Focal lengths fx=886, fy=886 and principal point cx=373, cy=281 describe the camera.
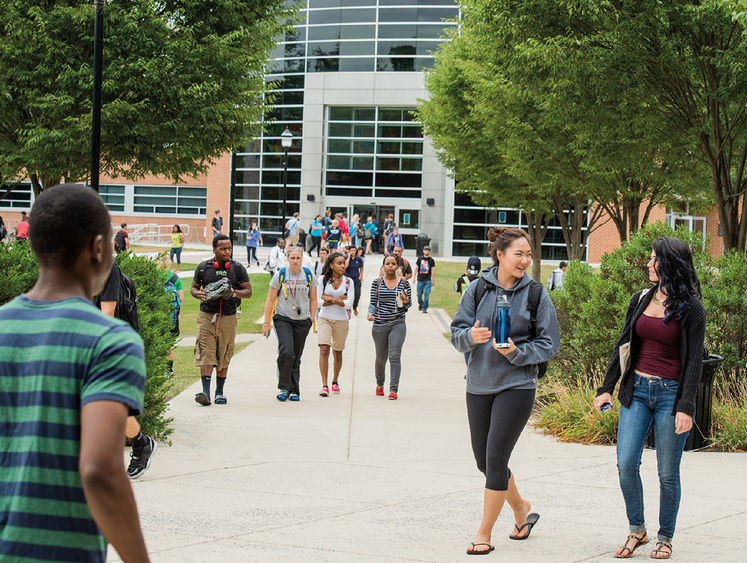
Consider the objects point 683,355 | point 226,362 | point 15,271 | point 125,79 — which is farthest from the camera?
point 125,79

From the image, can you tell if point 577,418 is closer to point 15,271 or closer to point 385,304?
point 385,304

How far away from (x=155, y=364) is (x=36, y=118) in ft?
40.8

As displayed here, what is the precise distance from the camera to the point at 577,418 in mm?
8992

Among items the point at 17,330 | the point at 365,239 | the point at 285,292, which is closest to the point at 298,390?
the point at 285,292

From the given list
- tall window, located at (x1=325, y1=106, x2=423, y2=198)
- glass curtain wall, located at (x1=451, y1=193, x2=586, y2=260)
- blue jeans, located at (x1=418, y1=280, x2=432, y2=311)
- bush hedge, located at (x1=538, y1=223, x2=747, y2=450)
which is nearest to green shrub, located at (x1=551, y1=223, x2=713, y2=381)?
bush hedge, located at (x1=538, y1=223, x2=747, y2=450)

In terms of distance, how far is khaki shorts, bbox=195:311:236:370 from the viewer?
10312 mm

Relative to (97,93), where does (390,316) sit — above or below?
below

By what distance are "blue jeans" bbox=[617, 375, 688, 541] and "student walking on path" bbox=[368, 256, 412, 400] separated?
6365 mm

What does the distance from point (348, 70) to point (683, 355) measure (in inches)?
1673

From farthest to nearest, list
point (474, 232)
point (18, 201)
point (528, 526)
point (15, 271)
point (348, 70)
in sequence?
point (18, 201), point (348, 70), point (474, 232), point (15, 271), point (528, 526)

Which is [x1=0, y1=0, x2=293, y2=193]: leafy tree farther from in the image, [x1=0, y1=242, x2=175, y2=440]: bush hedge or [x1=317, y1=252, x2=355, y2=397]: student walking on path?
[x1=0, y1=242, x2=175, y2=440]: bush hedge

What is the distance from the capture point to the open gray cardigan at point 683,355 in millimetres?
4863

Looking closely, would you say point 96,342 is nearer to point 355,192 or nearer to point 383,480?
point 383,480

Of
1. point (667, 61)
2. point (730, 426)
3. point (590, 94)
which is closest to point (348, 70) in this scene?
point (590, 94)
